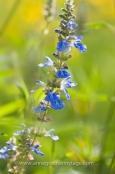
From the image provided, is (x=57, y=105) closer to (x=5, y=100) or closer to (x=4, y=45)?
(x=5, y=100)

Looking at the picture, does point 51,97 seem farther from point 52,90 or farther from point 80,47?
point 80,47

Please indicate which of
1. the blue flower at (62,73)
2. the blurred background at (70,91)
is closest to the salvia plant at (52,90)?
the blue flower at (62,73)

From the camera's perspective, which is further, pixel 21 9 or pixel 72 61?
pixel 21 9

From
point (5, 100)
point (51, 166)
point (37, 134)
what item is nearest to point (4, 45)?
point (5, 100)

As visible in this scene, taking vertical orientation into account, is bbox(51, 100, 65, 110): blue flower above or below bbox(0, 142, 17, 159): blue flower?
above

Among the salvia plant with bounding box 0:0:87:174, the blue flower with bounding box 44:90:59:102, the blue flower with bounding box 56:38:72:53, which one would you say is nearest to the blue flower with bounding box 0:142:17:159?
the salvia plant with bounding box 0:0:87:174

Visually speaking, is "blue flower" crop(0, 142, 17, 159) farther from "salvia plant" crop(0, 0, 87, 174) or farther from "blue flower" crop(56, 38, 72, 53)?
"blue flower" crop(56, 38, 72, 53)

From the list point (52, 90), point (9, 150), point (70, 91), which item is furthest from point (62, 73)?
point (70, 91)

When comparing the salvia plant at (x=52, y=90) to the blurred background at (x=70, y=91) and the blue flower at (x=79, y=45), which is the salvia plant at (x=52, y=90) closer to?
the blue flower at (x=79, y=45)
